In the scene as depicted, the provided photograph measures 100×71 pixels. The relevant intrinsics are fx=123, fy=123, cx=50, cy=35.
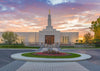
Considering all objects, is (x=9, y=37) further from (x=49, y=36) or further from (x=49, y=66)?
(x=49, y=66)

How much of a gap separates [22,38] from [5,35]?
6636mm

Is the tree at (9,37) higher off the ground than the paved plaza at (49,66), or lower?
higher

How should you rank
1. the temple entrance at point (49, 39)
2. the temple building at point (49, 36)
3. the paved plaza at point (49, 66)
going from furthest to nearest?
1. the temple building at point (49, 36)
2. the temple entrance at point (49, 39)
3. the paved plaza at point (49, 66)

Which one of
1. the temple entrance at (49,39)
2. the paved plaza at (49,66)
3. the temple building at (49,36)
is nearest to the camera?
the paved plaza at (49,66)

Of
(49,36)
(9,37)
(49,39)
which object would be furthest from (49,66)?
(49,36)

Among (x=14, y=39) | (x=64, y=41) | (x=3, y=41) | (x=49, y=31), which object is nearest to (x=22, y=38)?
(x=14, y=39)

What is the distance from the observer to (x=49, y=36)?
4422 centimetres

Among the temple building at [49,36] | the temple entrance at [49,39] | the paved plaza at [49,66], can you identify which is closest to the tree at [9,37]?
the temple building at [49,36]

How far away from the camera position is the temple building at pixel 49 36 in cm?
4375

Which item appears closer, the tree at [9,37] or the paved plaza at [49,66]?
the paved plaza at [49,66]

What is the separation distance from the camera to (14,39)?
42562 millimetres

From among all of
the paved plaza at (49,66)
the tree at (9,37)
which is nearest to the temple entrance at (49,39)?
the tree at (9,37)

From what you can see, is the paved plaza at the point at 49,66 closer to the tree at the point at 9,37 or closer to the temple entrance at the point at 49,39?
the tree at the point at 9,37

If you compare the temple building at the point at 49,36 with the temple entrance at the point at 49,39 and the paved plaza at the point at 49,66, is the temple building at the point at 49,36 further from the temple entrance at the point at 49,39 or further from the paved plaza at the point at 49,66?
the paved plaza at the point at 49,66
